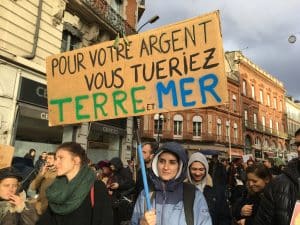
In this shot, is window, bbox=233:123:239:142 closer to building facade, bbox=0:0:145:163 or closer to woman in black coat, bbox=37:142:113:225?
building facade, bbox=0:0:145:163

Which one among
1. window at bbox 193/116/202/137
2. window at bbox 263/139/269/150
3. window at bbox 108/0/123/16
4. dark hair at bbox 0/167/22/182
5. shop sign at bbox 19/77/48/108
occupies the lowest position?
dark hair at bbox 0/167/22/182

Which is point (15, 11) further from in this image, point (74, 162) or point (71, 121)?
point (74, 162)

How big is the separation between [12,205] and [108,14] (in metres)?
11.9

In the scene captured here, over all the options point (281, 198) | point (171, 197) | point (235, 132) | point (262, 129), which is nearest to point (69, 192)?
point (171, 197)

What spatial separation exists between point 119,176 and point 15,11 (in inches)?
258

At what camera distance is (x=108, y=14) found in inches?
557

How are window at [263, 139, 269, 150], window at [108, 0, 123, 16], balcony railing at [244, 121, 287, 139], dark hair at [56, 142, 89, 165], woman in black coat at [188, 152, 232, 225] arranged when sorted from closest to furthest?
1. dark hair at [56, 142, 89, 165]
2. woman in black coat at [188, 152, 232, 225]
3. window at [108, 0, 123, 16]
4. balcony railing at [244, 121, 287, 139]
5. window at [263, 139, 269, 150]

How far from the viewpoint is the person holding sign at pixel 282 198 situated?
2451mm

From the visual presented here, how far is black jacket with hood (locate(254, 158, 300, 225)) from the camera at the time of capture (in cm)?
245

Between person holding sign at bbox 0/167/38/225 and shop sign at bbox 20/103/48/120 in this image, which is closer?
person holding sign at bbox 0/167/38/225

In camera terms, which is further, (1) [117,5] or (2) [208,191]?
(1) [117,5]

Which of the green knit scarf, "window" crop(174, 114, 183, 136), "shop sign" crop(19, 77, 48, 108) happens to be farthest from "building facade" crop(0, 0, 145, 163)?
"window" crop(174, 114, 183, 136)

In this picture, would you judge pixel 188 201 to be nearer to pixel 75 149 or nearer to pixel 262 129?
pixel 75 149

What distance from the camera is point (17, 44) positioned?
974 centimetres
